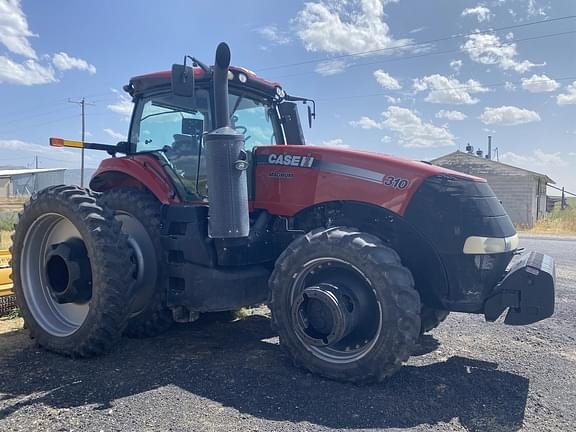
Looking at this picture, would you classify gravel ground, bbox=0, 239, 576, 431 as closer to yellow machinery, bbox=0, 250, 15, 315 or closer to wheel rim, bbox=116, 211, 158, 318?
wheel rim, bbox=116, 211, 158, 318

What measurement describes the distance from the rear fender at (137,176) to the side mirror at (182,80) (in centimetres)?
95

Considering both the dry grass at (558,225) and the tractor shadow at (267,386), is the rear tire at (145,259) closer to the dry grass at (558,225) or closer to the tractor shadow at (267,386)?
the tractor shadow at (267,386)

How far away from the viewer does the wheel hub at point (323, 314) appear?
3.54 metres

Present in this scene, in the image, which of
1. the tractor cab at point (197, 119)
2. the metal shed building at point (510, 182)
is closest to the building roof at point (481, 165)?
the metal shed building at point (510, 182)

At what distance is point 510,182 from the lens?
26.6m

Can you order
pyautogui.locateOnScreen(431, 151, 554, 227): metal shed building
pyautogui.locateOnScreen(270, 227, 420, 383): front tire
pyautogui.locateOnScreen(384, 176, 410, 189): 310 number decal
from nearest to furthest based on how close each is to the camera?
pyautogui.locateOnScreen(270, 227, 420, 383): front tire, pyautogui.locateOnScreen(384, 176, 410, 189): 310 number decal, pyautogui.locateOnScreen(431, 151, 554, 227): metal shed building

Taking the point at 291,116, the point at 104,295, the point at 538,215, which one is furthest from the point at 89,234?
the point at 538,215

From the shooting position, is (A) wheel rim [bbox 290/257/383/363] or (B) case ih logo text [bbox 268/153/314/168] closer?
(A) wheel rim [bbox 290/257/383/363]

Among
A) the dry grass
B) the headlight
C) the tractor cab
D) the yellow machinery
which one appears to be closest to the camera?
the headlight

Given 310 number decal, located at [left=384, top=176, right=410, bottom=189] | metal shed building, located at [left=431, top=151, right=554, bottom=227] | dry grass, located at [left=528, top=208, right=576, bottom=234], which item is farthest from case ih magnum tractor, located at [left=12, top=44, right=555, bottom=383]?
metal shed building, located at [left=431, top=151, right=554, bottom=227]

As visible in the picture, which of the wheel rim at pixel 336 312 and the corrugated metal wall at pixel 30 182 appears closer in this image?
the wheel rim at pixel 336 312

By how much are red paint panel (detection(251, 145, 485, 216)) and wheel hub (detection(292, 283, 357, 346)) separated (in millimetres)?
816

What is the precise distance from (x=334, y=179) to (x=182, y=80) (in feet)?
4.88

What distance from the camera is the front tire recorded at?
3402mm
